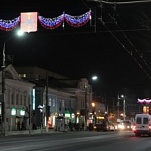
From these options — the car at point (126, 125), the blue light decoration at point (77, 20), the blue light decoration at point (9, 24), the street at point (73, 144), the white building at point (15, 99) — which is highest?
the blue light decoration at point (9, 24)

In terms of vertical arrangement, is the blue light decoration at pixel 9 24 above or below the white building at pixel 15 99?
above

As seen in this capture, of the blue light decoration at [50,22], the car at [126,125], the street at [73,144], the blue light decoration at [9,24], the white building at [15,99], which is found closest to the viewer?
the street at [73,144]

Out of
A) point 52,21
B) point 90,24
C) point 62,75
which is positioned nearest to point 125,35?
point 90,24

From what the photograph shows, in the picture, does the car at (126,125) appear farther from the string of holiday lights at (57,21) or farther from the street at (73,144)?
the string of holiday lights at (57,21)

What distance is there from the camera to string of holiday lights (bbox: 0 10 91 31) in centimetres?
3081

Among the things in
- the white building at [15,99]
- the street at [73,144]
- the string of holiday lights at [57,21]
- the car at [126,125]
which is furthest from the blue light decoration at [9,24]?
the car at [126,125]

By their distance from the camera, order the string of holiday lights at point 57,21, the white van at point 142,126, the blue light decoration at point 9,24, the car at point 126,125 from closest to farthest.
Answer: the string of holiday lights at point 57,21
the blue light decoration at point 9,24
the white van at point 142,126
the car at point 126,125

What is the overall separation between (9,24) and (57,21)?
168 inches

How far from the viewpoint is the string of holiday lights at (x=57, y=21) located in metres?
30.8

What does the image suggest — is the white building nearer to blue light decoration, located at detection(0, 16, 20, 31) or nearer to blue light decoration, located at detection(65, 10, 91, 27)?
blue light decoration, located at detection(0, 16, 20, 31)

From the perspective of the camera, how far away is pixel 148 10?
770 inches

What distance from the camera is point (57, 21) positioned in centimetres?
3300

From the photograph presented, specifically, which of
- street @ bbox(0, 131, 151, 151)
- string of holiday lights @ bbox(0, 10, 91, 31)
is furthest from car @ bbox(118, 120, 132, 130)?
string of holiday lights @ bbox(0, 10, 91, 31)

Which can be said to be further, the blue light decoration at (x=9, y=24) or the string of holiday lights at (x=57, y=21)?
the blue light decoration at (x=9, y=24)
